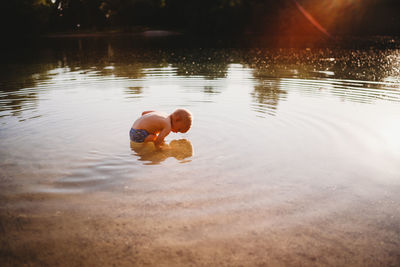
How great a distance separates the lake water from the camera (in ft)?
10.0

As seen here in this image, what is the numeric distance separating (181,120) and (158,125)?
17.6 inches

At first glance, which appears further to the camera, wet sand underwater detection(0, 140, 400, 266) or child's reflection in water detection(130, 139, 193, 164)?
child's reflection in water detection(130, 139, 193, 164)

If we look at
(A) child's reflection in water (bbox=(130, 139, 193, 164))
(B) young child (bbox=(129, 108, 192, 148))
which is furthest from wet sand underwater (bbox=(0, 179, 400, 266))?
(B) young child (bbox=(129, 108, 192, 148))

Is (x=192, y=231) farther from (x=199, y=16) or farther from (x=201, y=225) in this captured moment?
(x=199, y=16)

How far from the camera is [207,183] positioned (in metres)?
4.30

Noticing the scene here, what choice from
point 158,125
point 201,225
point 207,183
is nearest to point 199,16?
point 158,125

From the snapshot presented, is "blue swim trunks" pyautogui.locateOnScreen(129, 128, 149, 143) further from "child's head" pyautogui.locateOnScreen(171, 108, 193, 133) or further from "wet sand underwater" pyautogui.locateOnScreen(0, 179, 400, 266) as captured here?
"wet sand underwater" pyautogui.locateOnScreen(0, 179, 400, 266)

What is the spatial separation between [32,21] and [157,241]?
6068cm

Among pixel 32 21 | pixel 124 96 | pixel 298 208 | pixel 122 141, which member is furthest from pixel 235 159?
pixel 32 21

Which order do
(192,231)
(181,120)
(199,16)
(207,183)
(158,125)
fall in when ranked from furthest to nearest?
(199,16) → (158,125) → (181,120) → (207,183) → (192,231)

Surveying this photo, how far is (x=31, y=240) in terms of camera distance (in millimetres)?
3148

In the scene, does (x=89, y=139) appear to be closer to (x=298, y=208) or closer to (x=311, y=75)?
(x=298, y=208)

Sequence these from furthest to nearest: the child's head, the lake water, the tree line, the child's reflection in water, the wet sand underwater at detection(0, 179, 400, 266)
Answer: the tree line < the child's head < the child's reflection in water < the lake water < the wet sand underwater at detection(0, 179, 400, 266)

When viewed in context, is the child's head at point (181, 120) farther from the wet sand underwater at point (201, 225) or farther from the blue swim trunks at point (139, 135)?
the wet sand underwater at point (201, 225)
